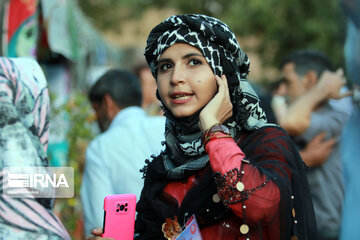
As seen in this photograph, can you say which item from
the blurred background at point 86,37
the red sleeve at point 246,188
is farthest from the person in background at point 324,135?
the red sleeve at point 246,188

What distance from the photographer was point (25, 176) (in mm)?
1831

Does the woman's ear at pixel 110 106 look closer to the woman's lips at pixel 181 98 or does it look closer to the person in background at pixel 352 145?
the person in background at pixel 352 145

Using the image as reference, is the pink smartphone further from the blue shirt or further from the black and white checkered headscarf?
the blue shirt

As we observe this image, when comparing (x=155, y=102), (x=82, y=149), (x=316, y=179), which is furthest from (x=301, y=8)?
(x=316, y=179)

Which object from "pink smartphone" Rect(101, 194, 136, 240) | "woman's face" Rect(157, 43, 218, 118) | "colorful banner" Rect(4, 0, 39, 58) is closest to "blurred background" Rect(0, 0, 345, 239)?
"colorful banner" Rect(4, 0, 39, 58)

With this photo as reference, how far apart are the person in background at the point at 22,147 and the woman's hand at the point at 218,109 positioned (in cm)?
61

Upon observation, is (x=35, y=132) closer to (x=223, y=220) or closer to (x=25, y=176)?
(x=25, y=176)

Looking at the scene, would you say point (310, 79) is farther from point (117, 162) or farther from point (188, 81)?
point (188, 81)

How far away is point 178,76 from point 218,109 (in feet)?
0.69

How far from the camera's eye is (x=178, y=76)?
2.01 meters

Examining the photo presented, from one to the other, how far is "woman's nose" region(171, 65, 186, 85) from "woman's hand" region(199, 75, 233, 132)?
0.13 metres

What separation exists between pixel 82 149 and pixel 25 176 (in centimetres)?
403

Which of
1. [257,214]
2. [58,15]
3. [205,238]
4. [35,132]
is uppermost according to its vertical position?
[58,15]

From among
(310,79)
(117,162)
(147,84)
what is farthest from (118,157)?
(147,84)
